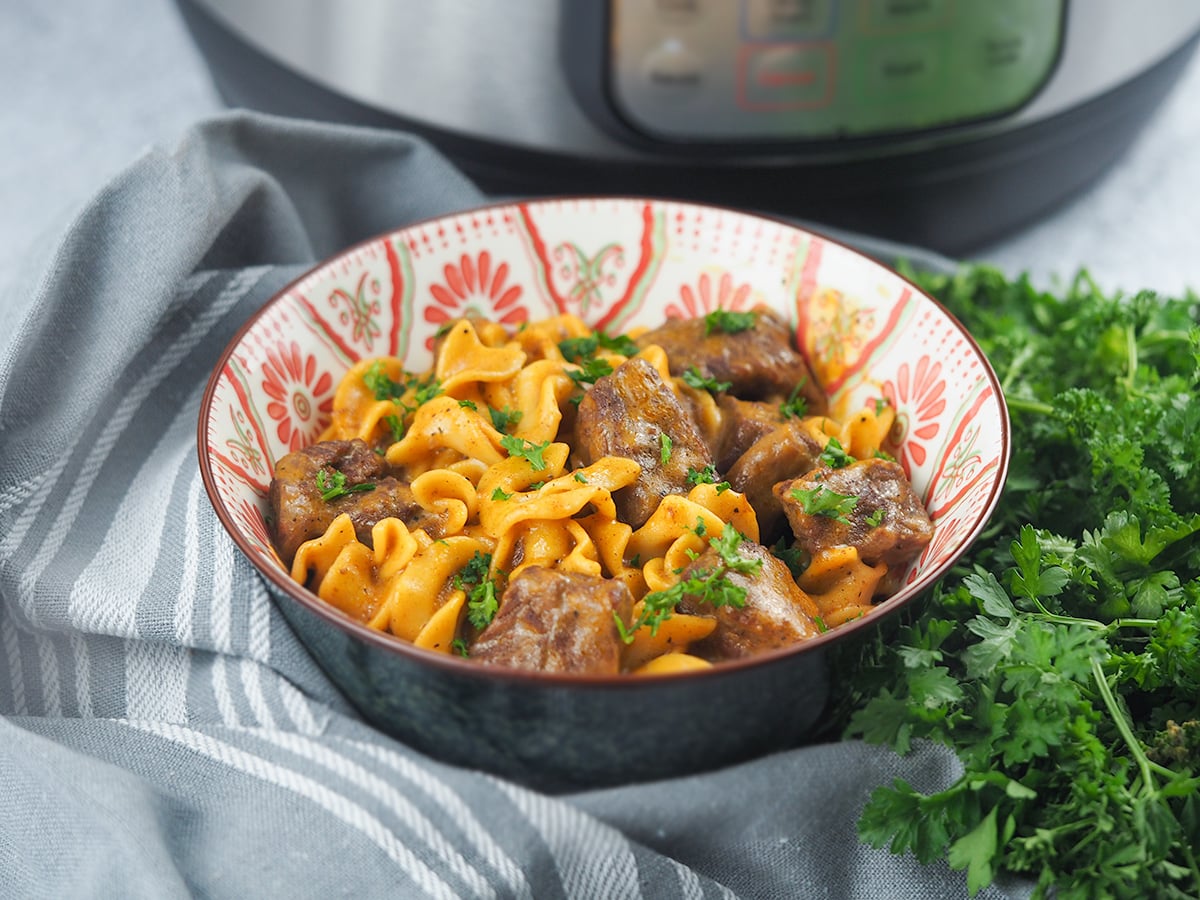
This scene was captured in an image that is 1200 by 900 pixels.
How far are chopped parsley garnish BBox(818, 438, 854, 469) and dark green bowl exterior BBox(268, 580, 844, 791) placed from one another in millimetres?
548

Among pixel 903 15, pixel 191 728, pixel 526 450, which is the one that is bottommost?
pixel 191 728

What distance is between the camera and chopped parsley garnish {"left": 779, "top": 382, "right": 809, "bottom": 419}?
2.87 metres

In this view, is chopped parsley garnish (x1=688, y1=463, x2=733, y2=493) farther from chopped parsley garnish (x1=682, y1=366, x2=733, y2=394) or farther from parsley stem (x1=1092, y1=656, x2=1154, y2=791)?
parsley stem (x1=1092, y1=656, x2=1154, y2=791)

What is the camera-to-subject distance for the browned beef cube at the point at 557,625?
2.11m

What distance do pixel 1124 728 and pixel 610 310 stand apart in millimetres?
1615

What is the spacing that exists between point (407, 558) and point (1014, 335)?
170 centimetres

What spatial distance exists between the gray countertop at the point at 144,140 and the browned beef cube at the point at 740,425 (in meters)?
1.84

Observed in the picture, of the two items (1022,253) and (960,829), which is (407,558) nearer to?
(960,829)

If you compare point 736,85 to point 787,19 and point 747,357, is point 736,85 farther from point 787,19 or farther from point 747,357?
point 747,357

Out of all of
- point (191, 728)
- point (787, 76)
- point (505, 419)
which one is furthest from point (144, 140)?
point (191, 728)

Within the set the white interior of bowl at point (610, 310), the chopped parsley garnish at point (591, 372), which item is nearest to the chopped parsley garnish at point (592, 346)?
the chopped parsley garnish at point (591, 372)

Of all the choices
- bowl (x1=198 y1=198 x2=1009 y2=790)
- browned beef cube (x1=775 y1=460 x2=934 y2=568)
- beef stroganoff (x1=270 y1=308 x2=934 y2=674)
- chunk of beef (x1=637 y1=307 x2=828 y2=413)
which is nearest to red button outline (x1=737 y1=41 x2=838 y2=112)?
bowl (x1=198 y1=198 x2=1009 y2=790)

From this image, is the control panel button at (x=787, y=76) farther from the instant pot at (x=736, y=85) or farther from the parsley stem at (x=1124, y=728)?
the parsley stem at (x=1124, y=728)

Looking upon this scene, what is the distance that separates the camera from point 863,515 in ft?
7.95
